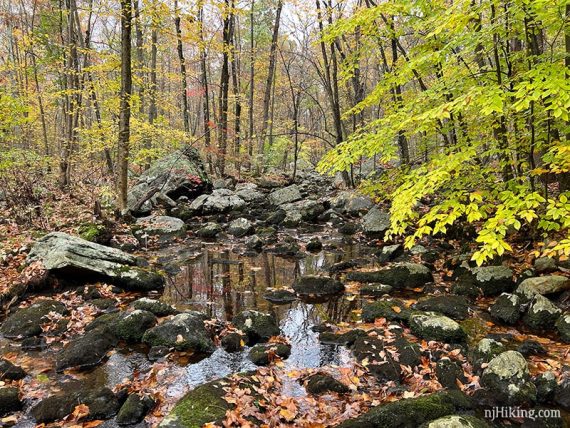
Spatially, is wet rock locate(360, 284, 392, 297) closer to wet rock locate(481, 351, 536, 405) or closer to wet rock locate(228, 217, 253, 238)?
wet rock locate(481, 351, 536, 405)

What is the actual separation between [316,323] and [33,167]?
1248cm

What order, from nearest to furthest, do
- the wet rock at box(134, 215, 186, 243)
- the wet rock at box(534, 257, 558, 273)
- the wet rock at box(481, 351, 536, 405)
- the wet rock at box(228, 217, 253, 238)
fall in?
1. the wet rock at box(481, 351, 536, 405)
2. the wet rock at box(534, 257, 558, 273)
3. the wet rock at box(134, 215, 186, 243)
4. the wet rock at box(228, 217, 253, 238)

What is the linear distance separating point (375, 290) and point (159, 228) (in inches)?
325

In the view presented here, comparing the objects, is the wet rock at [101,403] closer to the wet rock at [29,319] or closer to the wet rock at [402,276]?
the wet rock at [29,319]

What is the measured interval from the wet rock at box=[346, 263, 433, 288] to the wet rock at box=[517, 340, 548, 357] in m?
2.92

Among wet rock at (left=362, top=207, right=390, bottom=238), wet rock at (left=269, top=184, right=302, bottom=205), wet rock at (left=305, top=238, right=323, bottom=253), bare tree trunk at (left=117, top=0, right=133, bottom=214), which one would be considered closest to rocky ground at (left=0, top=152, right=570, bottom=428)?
wet rock at (left=305, top=238, right=323, bottom=253)

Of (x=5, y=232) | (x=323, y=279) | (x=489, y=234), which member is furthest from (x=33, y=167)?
(x=489, y=234)

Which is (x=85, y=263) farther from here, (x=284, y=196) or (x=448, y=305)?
(x=284, y=196)

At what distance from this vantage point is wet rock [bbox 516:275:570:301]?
265 inches

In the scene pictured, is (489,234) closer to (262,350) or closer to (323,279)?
(262,350)

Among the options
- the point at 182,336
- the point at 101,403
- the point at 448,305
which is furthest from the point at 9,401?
the point at 448,305

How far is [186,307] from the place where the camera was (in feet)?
25.6

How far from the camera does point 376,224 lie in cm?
1282

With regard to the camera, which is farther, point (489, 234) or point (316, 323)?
point (316, 323)
